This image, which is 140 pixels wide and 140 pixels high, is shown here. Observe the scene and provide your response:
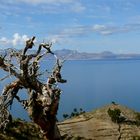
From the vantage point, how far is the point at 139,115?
55.5 metres

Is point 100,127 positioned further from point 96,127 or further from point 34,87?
point 34,87

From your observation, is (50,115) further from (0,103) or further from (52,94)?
(0,103)

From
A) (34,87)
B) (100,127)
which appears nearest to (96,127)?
(100,127)

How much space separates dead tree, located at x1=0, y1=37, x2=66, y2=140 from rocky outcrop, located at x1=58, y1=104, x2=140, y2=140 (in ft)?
70.2

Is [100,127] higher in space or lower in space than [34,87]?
lower

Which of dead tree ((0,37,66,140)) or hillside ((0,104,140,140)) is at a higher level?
dead tree ((0,37,66,140))

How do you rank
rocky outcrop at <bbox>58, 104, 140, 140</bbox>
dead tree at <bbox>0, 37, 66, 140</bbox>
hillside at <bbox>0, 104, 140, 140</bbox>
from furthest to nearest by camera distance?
rocky outcrop at <bbox>58, 104, 140, 140</bbox> < hillside at <bbox>0, 104, 140, 140</bbox> < dead tree at <bbox>0, 37, 66, 140</bbox>

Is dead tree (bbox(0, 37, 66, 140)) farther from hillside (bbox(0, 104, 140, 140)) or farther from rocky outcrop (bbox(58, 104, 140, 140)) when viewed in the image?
rocky outcrop (bbox(58, 104, 140, 140))

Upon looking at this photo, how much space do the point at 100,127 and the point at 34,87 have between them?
26.3 meters

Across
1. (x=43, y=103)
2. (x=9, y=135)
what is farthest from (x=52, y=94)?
(x=9, y=135)

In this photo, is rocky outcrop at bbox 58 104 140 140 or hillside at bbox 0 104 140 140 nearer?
hillside at bbox 0 104 140 140

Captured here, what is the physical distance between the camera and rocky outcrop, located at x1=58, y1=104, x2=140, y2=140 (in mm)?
47156

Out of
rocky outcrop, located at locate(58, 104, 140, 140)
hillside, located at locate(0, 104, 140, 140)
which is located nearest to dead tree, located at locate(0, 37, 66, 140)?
hillside, located at locate(0, 104, 140, 140)

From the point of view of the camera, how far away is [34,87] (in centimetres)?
2428
